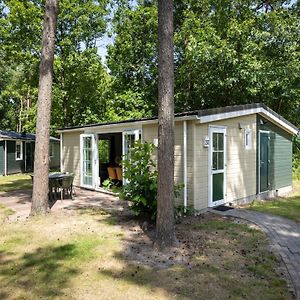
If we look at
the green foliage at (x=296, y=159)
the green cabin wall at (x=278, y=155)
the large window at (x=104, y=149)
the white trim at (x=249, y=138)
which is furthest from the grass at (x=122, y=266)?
the green foliage at (x=296, y=159)

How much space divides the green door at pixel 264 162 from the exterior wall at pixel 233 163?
1.44ft

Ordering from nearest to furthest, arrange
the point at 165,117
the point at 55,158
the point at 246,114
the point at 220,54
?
the point at 165,117
the point at 246,114
the point at 220,54
the point at 55,158

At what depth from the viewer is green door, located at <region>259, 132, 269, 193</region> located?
9.91 meters

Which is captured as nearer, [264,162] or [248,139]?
[248,139]

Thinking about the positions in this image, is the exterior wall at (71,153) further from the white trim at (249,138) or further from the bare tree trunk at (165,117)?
the bare tree trunk at (165,117)

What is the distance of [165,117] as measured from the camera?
4758 mm

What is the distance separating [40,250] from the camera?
4965 mm

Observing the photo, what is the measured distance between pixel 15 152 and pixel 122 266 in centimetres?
1739

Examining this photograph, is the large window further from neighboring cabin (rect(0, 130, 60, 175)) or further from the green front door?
the green front door

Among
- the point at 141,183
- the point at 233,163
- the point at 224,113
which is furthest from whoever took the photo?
the point at 233,163

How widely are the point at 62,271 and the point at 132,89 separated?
56.2 feet

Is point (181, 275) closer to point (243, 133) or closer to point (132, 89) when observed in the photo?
point (243, 133)

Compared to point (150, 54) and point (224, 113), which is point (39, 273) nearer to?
point (224, 113)

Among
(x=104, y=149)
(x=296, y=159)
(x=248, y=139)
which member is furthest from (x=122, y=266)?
(x=296, y=159)
